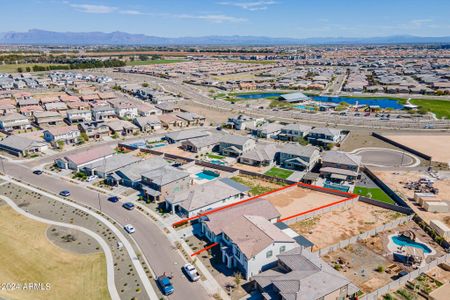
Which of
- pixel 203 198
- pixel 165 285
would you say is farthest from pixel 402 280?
pixel 203 198

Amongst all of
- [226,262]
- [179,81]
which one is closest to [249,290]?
[226,262]

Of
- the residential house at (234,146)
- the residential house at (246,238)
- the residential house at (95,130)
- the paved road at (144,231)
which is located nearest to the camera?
the paved road at (144,231)

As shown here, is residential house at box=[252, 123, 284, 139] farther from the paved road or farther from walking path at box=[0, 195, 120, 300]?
walking path at box=[0, 195, 120, 300]

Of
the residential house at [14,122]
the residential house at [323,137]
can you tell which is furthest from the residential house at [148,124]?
the residential house at [323,137]

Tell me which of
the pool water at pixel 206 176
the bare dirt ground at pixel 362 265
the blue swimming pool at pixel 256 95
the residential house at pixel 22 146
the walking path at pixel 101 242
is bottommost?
the bare dirt ground at pixel 362 265

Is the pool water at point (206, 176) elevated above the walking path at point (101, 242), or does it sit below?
above

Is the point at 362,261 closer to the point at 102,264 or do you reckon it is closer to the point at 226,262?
the point at 226,262

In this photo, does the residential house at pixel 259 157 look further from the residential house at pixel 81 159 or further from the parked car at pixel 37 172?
the parked car at pixel 37 172
